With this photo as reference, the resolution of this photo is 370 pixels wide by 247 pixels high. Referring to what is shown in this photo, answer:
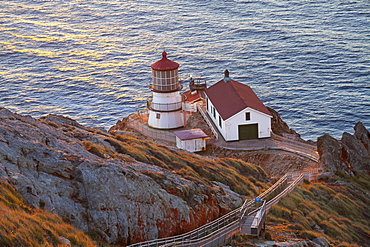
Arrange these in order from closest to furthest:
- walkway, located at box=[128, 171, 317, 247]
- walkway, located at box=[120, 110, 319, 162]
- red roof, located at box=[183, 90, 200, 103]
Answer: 1. walkway, located at box=[128, 171, 317, 247]
2. walkway, located at box=[120, 110, 319, 162]
3. red roof, located at box=[183, 90, 200, 103]

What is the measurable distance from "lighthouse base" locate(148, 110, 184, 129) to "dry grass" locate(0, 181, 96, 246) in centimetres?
2964

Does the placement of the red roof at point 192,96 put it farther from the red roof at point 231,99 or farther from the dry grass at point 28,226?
the dry grass at point 28,226

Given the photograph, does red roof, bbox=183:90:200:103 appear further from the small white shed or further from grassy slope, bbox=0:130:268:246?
grassy slope, bbox=0:130:268:246

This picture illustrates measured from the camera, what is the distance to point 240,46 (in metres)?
83.8

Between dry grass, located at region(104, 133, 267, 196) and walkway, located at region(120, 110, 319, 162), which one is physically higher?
dry grass, located at region(104, 133, 267, 196)

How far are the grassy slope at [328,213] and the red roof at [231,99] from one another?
→ 31.7ft

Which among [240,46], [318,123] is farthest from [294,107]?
[240,46]

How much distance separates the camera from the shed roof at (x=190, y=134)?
42.3 metres

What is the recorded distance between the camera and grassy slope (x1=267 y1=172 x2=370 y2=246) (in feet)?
80.0

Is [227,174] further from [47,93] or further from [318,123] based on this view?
[47,93]

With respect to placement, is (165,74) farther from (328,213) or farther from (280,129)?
(328,213)

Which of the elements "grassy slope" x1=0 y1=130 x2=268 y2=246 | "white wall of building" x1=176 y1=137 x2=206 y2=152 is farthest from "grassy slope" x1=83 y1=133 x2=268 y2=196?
"white wall of building" x1=176 y1=137 x2=206 y2=152

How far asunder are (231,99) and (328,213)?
16956mm

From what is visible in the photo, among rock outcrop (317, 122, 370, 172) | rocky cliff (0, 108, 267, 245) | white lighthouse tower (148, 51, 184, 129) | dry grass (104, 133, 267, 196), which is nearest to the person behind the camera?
rocky cliff (0, 108, 267, 245)
